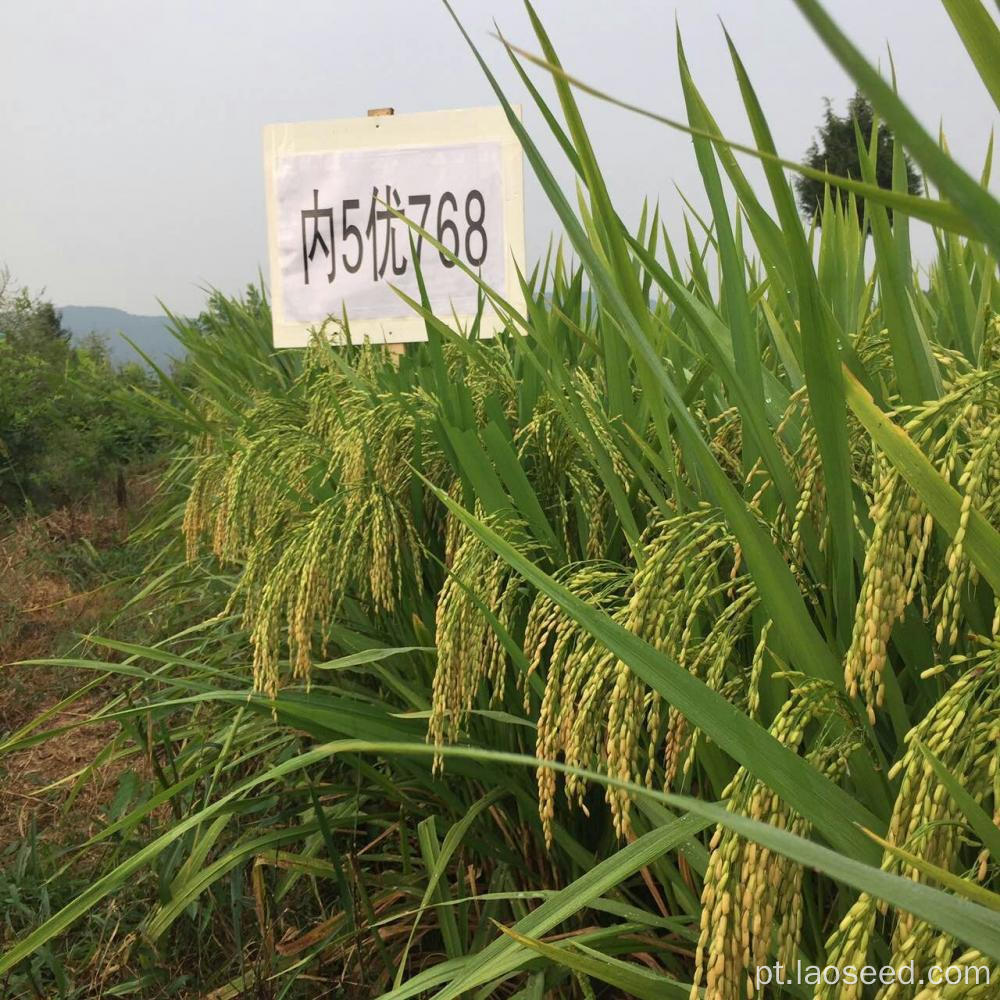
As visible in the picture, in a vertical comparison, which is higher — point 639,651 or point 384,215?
point 384,215

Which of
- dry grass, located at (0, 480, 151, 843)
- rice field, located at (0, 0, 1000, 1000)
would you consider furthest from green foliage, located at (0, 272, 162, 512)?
rice field, located at (0, 0, 1000, 1000)

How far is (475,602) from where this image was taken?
101 cm

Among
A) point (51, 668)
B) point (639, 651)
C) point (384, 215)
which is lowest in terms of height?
point (51, 668)

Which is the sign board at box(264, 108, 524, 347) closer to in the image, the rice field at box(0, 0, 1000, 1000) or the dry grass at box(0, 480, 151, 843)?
the rice field at box(0, 0, 1000, 1000)

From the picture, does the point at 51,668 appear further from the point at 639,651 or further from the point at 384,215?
the point at 639,651

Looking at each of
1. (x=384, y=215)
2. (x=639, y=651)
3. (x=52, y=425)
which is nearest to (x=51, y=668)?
(x=384, y=215)

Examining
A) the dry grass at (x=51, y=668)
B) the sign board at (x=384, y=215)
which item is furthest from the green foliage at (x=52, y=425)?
the sign board at (x=384, y=215)

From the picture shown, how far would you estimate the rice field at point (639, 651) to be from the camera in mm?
565

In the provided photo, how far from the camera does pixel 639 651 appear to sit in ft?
2.07

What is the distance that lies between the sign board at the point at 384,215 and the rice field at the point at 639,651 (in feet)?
1.67

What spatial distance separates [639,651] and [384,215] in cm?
224

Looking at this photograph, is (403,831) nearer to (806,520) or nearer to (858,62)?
(806,520)

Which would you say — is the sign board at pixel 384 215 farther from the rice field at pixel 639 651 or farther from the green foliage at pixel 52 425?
the green foliage at pixel 52 425

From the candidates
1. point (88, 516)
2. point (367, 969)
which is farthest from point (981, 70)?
point (88, 516)
